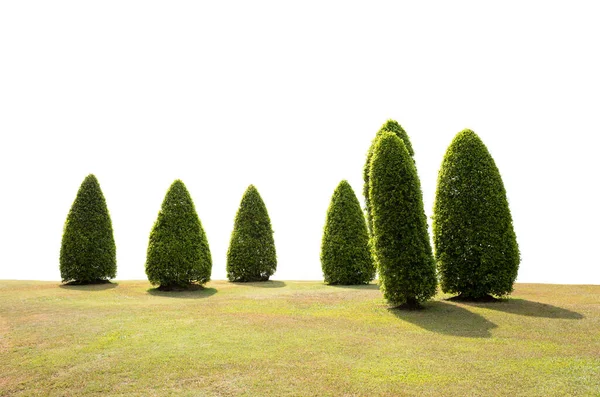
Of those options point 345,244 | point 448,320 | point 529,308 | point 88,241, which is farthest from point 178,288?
point 529,308

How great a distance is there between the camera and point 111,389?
1102cm

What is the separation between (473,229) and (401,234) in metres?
4.12

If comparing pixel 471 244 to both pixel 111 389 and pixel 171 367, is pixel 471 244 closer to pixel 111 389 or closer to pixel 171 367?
pixel 171 367

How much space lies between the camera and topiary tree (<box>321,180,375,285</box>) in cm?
2884

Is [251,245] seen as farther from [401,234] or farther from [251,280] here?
[401,234]

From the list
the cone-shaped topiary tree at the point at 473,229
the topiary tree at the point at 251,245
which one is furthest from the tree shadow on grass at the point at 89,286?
the cone-shaped topiary tree at the point at 473,229

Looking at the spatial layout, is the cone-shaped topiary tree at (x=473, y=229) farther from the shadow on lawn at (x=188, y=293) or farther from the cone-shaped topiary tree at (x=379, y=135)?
the shadow on lawn at (x=188, y=293)

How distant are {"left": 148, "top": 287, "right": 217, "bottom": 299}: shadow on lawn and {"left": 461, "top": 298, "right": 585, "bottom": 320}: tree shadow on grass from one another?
42.8ft

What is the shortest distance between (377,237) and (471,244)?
4.74 metres

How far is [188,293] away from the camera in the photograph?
25.1m

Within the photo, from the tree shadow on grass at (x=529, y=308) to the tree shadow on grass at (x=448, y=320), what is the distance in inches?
62.7

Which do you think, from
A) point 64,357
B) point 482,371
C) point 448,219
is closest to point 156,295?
point 64,357

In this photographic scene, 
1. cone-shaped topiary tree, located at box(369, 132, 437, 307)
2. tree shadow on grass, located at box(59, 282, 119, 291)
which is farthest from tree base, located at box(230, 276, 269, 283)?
cone-shaped topiary tree, located at box(369, 132, 437, 307)

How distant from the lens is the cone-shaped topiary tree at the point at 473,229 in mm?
20391
